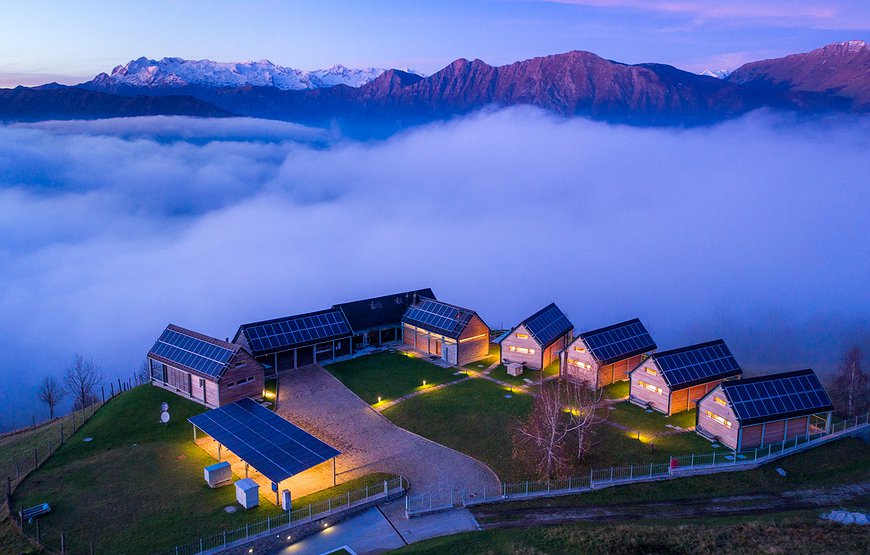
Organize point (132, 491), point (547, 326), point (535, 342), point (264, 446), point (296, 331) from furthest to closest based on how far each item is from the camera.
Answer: point (547, 326), point (296, 331), point (535, 342), point (264, 446), point (132, 491)

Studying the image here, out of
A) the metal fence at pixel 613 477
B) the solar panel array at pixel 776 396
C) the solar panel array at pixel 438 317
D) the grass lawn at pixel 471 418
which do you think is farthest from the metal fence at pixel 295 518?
the solar panel array at pixel 438 317

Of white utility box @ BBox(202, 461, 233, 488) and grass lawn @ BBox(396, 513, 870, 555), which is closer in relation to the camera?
grass lawn @ BBox(396, 513, 870, 555)

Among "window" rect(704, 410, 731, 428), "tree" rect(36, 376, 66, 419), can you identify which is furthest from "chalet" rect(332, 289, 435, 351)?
"tree" rect(36, 376, 66, 419)

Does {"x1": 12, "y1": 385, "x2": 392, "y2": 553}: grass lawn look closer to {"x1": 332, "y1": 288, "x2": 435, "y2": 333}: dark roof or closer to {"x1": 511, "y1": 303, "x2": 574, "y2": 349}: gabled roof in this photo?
{"x1": 332, "y1": 288, "x2": 435, "y2": 333}: dark roof

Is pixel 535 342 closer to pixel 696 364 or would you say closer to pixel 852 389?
pixel 696 364

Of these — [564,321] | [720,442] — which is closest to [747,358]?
[564,321]

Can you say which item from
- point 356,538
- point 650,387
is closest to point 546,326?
point 650,387
